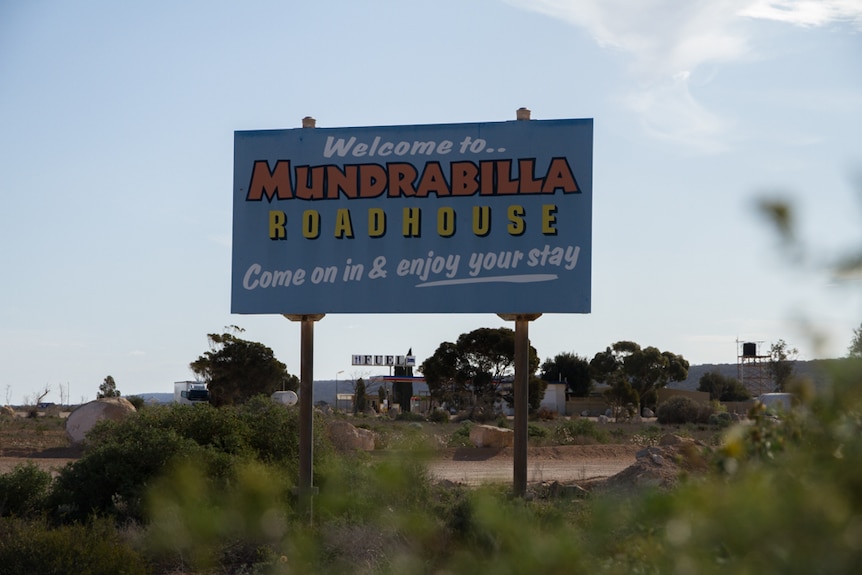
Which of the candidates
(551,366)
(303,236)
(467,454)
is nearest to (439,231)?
(303,236)

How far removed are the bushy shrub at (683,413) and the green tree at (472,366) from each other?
7402mm

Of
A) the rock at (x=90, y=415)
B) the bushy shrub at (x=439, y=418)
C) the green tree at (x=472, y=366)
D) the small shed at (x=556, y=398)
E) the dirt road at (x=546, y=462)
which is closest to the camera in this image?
the dirt road at (x=546, y=462)

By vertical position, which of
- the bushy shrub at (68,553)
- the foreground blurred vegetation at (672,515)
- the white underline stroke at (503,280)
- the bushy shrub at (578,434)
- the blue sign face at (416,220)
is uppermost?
the blue sign face at (416,220)

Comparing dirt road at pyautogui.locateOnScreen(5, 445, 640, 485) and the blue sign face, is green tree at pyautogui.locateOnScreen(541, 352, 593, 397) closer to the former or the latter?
dirt road at pyautogui.locateOnScreen(5, 445, 640, 485)

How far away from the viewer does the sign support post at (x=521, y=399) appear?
1107cm

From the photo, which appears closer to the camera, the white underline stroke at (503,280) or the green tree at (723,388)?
the white underline stroke at (503,280)

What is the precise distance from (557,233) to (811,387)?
30.1 feet

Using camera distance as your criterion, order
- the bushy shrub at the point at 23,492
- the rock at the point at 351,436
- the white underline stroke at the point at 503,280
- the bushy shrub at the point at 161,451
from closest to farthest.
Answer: the white underline stroke at the point at 503,280, the bushy shrub at the point at 161,451, the bushy shrub at the point at 23,492, the rock at the point at 351,436

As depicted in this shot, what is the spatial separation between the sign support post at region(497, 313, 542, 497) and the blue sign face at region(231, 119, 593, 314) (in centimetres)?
23

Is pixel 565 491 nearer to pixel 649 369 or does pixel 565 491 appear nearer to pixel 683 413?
pixel 683 413

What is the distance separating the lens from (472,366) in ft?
165

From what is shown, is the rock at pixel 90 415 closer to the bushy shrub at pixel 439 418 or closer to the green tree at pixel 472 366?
the bushy shrub at pixel 439 418

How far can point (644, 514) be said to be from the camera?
216 cm

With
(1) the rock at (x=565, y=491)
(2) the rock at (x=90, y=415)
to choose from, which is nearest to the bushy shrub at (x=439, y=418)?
(2) the rock at (x=90, y=415)
